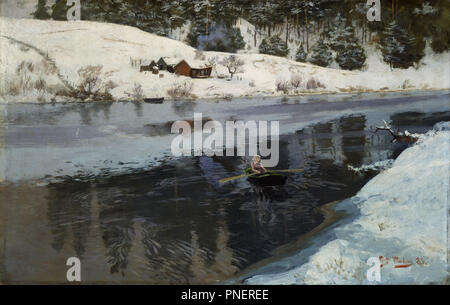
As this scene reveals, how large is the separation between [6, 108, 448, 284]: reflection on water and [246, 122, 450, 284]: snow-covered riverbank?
195 millimetres

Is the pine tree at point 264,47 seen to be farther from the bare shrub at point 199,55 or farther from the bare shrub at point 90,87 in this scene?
the bare shrub at point 90,87

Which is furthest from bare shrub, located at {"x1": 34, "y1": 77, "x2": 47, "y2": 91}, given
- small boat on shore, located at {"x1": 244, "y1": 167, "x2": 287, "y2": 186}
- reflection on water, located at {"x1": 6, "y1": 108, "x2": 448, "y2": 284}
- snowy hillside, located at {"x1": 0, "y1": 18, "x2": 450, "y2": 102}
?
small boat on shore, located at {"x1": 244, "y1": 167, "x2": 287, "y2": 186}

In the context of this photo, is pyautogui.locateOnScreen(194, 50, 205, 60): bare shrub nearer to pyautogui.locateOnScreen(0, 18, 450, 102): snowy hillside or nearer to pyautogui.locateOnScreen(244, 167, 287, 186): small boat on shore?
pyautogui.locateOnScreen(0, 18, 450, 102): snowy hillside

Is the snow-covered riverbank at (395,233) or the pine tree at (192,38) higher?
the pine tree at (192,38)

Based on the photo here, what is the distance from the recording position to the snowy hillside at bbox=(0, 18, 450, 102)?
4.37 meters

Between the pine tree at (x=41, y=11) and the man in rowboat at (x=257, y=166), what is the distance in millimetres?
2674

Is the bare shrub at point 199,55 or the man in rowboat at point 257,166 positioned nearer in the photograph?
the man in rowboat at point 257,166

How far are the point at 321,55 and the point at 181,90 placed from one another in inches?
67.5

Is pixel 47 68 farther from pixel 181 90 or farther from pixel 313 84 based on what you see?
pixel 313 84

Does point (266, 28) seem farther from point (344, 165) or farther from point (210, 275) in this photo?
point (210, 275)

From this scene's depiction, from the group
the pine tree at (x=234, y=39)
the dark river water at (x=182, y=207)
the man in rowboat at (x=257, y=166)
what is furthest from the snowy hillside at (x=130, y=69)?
the man in rowboat at (x=257, y=166)

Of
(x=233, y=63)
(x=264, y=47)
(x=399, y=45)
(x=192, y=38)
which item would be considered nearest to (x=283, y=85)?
(x=264, y=47)

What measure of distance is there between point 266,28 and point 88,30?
1.98 m

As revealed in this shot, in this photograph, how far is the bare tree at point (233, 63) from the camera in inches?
192
